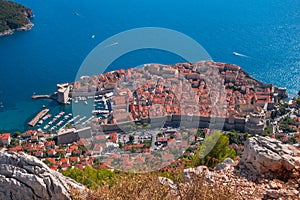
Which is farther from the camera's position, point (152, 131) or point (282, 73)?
point (282, 73)

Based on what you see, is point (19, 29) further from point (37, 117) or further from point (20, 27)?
point (37, 117)

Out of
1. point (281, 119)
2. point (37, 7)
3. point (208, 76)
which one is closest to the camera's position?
point (281, 119)

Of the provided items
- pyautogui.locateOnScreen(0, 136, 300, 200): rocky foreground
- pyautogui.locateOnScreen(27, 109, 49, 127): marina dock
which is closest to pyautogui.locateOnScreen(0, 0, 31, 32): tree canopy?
pyautogui.locateOnScreen(27, 109, 49, 127): marina dock

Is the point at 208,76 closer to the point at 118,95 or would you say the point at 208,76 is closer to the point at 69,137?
the point at 118,95

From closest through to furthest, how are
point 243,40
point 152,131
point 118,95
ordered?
point 152,131 < point 118,95 < point 243,40

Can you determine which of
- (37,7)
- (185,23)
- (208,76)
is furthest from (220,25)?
(37,7)

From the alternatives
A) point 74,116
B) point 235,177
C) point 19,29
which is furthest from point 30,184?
point 19,29

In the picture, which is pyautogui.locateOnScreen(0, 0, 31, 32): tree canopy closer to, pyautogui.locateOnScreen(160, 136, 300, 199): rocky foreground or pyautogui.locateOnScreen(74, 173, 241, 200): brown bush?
pyautogui.locateOnScreen(160, 136, 300, 199): rocky foreground
